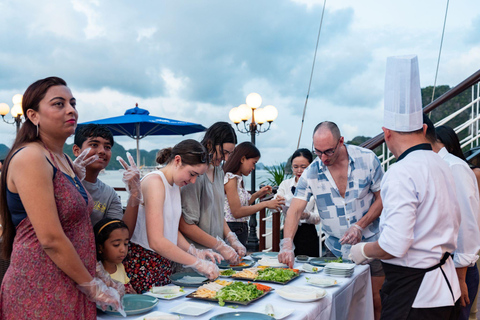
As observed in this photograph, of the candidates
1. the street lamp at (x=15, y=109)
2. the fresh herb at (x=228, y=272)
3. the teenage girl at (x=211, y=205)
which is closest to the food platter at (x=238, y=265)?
the teenage girl at (x=211, y=205)

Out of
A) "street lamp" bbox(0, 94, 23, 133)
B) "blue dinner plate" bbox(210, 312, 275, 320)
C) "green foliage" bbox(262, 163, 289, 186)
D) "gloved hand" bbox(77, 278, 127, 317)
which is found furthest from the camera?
"street lamp" bbox(0, 94, 23, 133)

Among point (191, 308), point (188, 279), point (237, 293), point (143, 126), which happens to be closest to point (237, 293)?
point (237, 293)

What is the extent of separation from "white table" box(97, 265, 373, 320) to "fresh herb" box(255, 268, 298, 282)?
41mm

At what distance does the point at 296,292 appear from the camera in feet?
6.47

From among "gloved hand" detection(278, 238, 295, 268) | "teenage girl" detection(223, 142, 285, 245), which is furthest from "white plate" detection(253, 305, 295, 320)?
"teenage girl" detection(223, 142, 285, 245)

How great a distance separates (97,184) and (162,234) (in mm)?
530

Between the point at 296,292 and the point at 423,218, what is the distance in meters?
0.71

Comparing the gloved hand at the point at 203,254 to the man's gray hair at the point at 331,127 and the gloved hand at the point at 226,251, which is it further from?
the man's gray hair at the point at 331,127

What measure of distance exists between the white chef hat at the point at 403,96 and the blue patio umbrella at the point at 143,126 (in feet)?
21.8

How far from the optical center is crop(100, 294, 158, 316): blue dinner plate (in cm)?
164

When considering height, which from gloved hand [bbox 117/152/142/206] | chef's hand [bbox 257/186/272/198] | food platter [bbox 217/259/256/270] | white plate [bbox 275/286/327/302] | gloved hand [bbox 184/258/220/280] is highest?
gloved hand [bbox 117/152/142/206]

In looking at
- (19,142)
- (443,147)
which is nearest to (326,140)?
(443,147)

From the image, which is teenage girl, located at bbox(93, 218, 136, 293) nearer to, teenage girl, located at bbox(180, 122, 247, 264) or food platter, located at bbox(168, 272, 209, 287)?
food platter, located at bbox(168, 272, 209, 287)

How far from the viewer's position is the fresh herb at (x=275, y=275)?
7.23 feet
